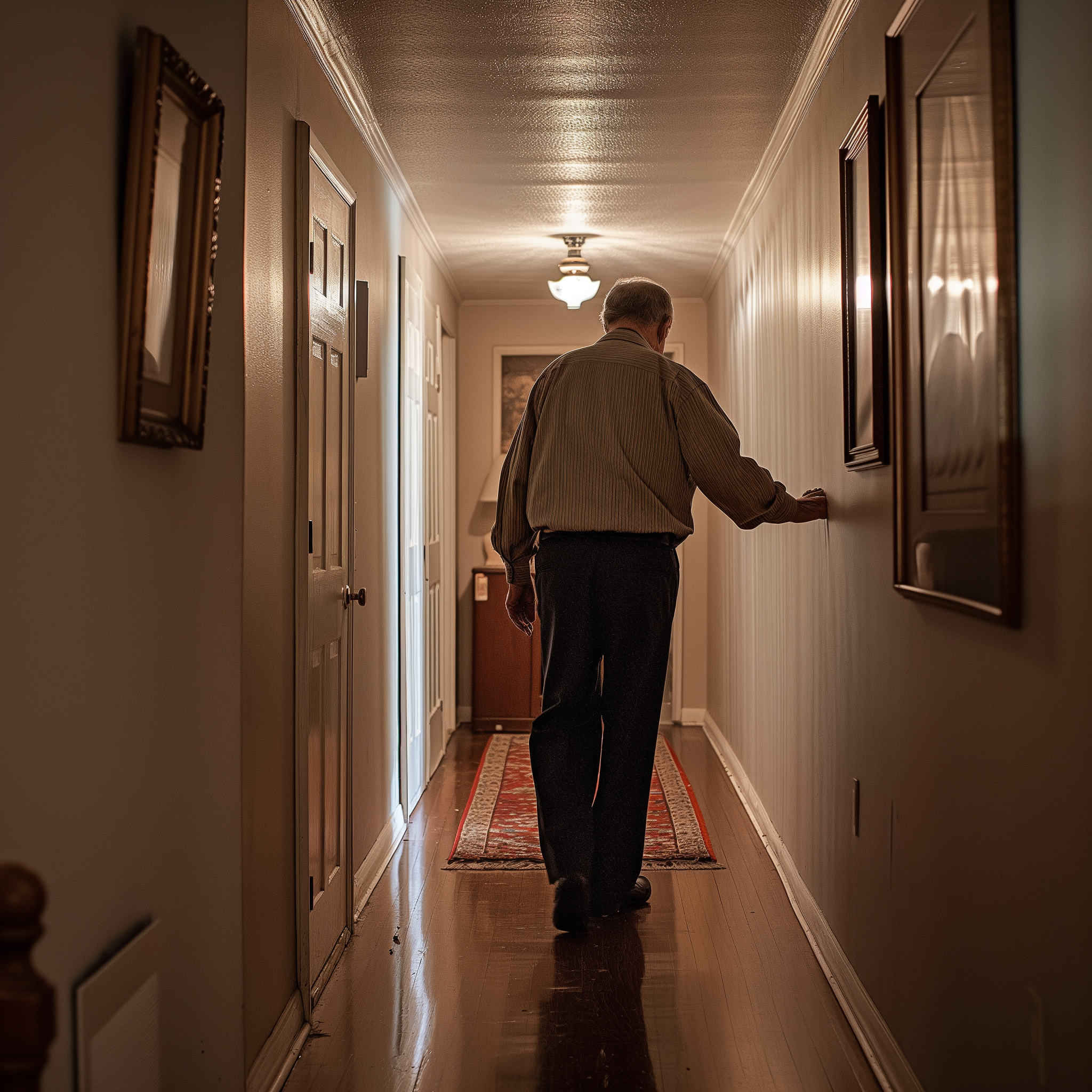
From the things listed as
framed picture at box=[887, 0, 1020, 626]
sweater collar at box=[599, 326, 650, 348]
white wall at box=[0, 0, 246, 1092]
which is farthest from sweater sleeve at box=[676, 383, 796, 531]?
white wall at box=[0, 0, 246, 1092]

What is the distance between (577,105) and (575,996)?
91.5 inches

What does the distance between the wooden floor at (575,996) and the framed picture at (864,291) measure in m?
1.15

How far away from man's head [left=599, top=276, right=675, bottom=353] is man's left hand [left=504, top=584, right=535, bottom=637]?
0.73 metres

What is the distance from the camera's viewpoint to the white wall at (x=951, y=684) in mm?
1241

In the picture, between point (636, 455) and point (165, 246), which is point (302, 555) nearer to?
point (636, 455)

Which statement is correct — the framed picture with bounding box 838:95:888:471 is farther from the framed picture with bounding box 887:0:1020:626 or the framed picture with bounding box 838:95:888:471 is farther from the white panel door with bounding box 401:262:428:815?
the white panel door with bounding box 401:262:428:815

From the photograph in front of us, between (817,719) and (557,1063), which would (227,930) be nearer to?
(557,1063)

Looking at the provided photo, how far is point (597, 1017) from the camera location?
2.30 metres

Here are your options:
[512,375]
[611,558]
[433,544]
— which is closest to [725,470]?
[611,558]

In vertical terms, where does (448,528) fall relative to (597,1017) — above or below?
above

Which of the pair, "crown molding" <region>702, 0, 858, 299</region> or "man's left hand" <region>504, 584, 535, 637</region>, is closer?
"crown molding" <region>702, 0, 858, 299</region>

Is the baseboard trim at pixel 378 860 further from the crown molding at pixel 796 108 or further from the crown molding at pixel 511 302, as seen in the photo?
the crown molding at pixel 511 302

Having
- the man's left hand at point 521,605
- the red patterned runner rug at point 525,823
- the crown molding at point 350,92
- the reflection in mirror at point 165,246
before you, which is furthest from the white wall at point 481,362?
the reflection in mirror at point 165,246

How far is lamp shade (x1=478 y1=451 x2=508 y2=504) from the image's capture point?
6.03m
